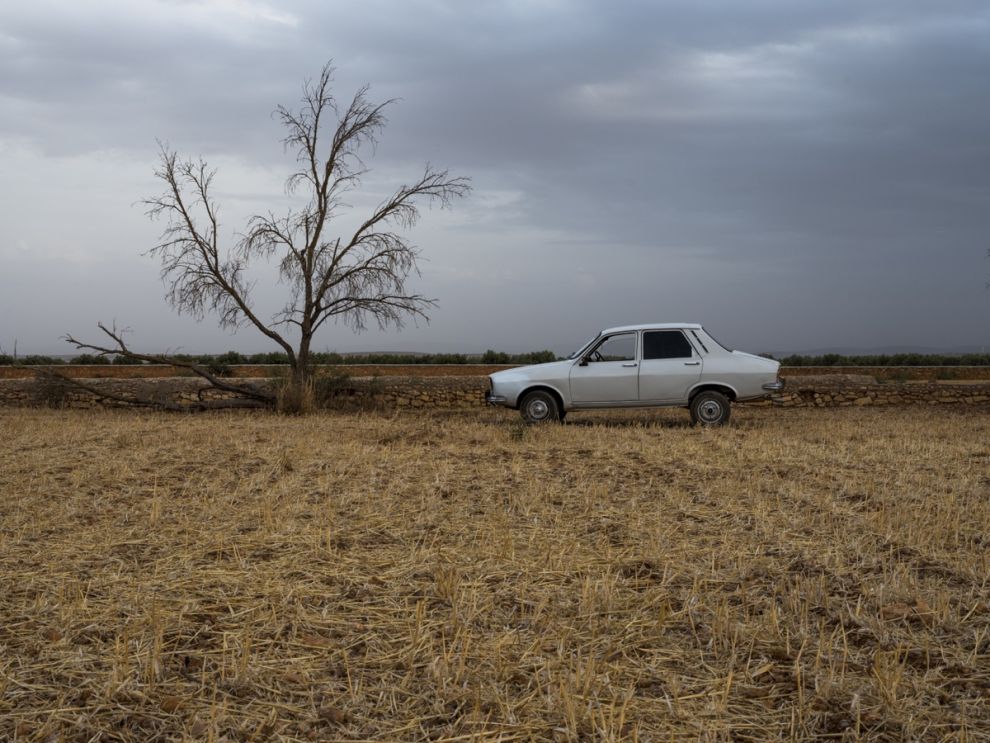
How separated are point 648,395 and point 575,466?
454 centimetres

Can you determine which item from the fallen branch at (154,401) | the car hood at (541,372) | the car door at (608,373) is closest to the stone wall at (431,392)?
the fallen branch at (154,401)

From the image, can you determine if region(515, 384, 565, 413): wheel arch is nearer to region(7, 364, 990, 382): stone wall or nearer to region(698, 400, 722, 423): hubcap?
region(698, 400, 722, 423): hubcap

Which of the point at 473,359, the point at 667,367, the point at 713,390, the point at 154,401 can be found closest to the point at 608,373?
the point at 667,367

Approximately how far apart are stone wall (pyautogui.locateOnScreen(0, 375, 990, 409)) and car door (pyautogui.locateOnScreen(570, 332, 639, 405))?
222 inches

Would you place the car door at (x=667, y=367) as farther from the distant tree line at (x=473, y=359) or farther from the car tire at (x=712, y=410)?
the distant tree line at (x=473, y=359)

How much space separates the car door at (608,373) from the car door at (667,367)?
16 centimetres

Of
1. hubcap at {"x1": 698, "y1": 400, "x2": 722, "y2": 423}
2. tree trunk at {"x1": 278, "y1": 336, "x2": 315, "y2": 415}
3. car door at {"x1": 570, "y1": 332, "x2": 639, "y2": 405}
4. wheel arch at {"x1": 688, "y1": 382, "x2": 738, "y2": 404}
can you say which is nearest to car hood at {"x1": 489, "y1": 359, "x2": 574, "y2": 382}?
car door at {"x1": 570, "y1": 332, "x2": 639, "y2": 405}

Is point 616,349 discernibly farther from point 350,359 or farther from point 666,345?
point 350,359

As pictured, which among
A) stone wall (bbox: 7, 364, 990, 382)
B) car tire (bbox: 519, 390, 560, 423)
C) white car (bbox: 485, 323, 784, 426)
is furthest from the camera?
stone wall (bbox: 7, 364, 990, 382)

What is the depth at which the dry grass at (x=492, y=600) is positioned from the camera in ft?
12.5

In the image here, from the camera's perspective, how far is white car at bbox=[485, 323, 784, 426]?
14.2 m

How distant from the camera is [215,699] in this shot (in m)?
3.96

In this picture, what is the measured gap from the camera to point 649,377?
1421cm

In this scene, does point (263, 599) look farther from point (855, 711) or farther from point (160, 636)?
point (855, 711)
